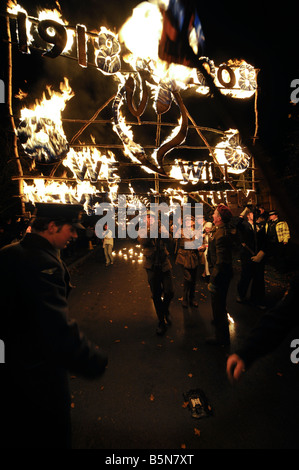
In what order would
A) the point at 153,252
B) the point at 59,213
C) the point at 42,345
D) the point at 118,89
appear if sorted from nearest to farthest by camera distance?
the point at 42,345 < the point at 59,213 < the point at 118,89 < the point at 153,252

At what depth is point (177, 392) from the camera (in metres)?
3.61

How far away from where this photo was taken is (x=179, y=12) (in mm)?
1274

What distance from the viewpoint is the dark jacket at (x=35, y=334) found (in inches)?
65.8

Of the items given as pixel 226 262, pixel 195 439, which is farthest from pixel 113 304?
pixel 195 439

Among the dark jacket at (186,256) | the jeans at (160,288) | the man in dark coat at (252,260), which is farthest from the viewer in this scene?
the man in dark coat at (252,260)

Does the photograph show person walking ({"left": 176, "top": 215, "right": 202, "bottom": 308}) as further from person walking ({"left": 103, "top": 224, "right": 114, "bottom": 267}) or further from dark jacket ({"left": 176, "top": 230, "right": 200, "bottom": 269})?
person walking ({"left": 103, "top": 224, "right": 114, "bottom": 267})

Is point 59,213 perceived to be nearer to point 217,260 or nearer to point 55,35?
point 217,260

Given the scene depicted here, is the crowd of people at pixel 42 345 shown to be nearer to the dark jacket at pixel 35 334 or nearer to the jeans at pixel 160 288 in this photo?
the dark jacket at pixel 35 334

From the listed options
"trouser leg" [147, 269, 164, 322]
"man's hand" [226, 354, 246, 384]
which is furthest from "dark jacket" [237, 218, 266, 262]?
"man's hand" [226, 354, 246, 384]

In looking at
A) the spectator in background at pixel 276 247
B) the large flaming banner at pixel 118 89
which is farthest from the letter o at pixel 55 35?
the spectator in background at pixel 276 247

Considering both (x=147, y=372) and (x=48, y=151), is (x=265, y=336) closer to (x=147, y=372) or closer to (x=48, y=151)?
(x=147, y=372)

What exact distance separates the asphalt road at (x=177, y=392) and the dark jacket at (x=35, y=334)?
1.81 m

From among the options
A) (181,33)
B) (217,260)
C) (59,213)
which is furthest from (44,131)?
(217,260)

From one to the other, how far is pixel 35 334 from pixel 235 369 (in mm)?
1789
